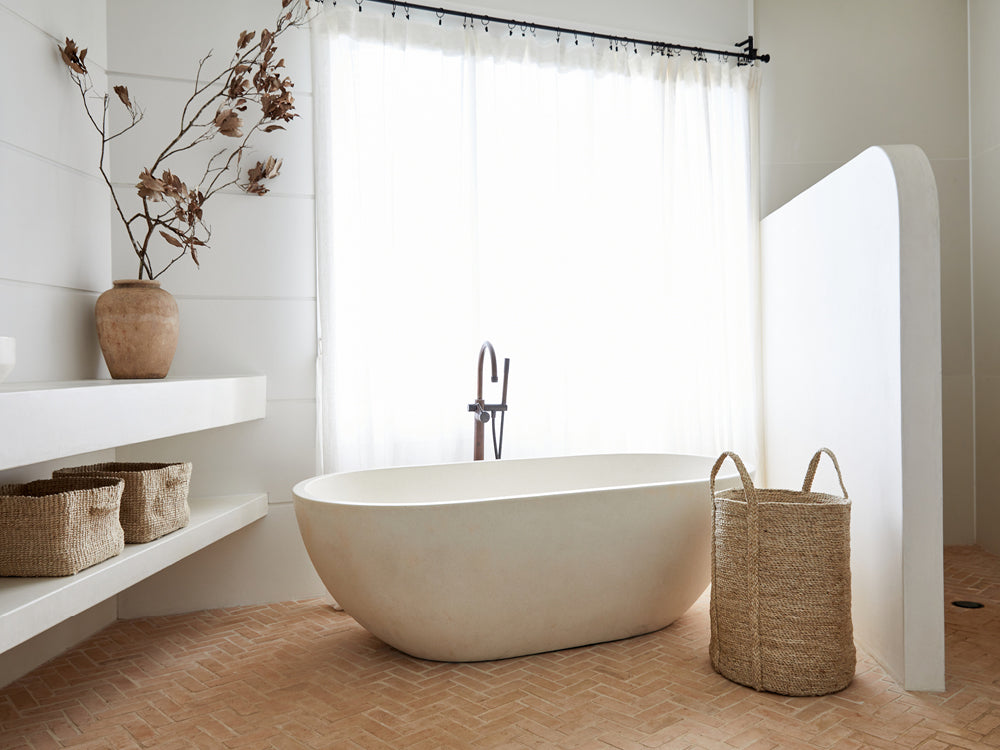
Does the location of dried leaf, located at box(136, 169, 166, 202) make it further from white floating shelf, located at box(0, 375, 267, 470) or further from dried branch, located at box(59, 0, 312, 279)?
white floating shelf, located at box(0, 375, 267, 470)

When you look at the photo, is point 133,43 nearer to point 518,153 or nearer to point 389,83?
point 389,83

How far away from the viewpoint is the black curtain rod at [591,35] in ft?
10.9

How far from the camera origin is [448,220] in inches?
131

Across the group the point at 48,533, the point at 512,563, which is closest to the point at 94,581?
the point at 48,533

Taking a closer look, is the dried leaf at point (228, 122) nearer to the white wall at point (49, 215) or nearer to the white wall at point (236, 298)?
the white wall at point (236, 298)

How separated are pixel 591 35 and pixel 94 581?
10.3 feet

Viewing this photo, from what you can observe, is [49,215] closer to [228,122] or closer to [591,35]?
[228,122]

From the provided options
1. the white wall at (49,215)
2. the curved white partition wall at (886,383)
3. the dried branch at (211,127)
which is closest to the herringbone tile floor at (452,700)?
the curved white partition wall at (886,383)

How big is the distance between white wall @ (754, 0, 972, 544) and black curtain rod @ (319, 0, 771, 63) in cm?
15

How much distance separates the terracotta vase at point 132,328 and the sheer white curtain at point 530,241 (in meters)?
→ 0.69

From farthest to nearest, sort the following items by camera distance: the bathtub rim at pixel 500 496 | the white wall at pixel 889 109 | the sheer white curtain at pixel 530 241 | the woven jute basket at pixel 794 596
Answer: the white wall at pixel 889 109 → the sheer white curtain at pixel 530 241 → the bathtub rim at pixel 500 496 → the woven jute basket at pixel 794 596

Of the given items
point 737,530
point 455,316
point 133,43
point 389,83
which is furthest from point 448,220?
point 737,530

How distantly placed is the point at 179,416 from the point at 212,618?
1.06 metres

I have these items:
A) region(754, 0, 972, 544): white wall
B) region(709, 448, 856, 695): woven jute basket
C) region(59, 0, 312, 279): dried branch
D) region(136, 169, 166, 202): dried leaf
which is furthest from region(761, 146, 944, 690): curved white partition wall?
region(136, 169, 166, 202): dried leaf
